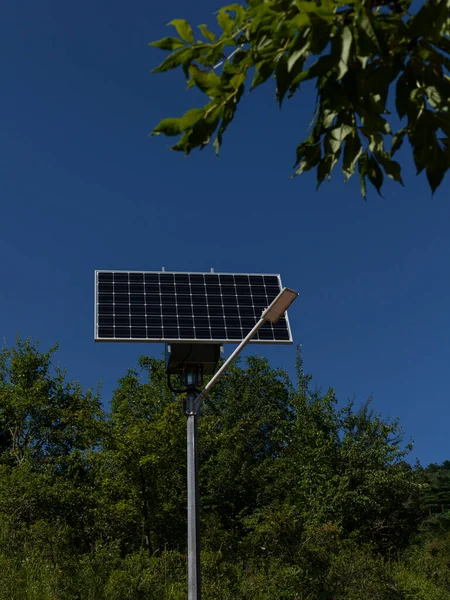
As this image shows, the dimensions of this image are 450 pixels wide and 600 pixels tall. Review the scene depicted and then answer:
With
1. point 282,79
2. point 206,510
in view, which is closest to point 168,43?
point 282,79

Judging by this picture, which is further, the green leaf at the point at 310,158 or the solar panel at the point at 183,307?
the solar panel at the point at 183,307

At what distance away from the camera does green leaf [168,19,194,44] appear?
297 centimetres

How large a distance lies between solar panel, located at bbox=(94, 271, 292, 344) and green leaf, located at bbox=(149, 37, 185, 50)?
10.9m

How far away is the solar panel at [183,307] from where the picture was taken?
15023 mm

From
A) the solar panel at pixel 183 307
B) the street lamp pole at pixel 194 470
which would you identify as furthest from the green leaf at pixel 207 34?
the solar panel at pixel 183 307

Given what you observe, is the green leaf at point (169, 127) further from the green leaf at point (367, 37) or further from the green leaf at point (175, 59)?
the green leaf at point (367, 37)

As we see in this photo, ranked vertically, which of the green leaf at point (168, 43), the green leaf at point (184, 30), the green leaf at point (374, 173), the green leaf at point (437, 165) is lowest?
the green leaf at point (437, 165)

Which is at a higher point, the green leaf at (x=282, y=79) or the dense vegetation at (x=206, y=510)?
the dense vegetation at (x=206, y=510)

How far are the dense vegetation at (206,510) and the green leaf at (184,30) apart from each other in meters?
13.1

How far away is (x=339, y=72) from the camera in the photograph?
2.53 meters

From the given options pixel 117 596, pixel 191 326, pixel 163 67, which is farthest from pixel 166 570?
pixel 163 67

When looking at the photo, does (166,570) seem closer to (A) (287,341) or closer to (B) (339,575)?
(B) (339,575)

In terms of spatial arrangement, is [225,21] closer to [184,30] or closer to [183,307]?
[184,30]

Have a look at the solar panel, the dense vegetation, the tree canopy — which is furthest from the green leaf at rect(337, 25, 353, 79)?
the dense vegetation
